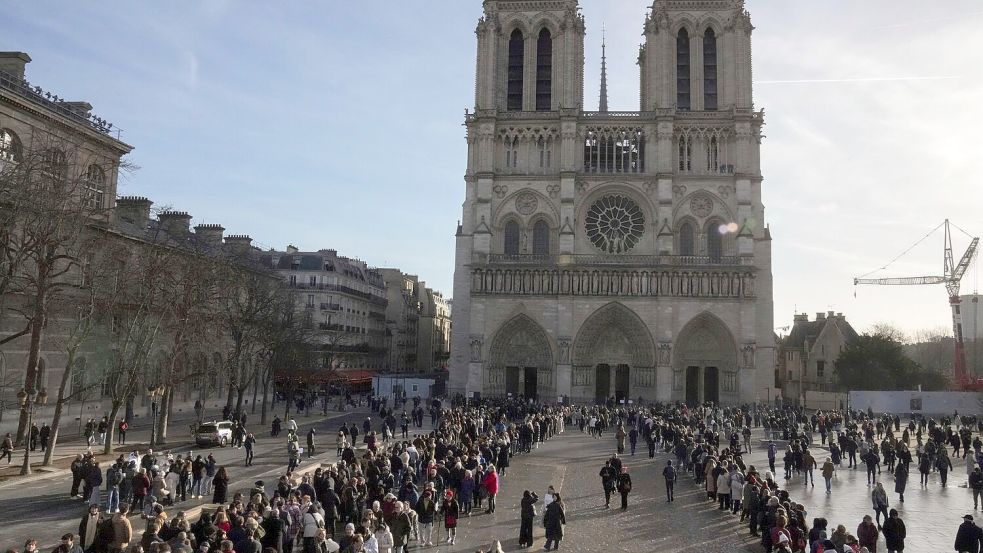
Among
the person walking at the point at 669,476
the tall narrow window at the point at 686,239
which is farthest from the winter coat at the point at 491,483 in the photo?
the tall narrow window at the point at 686,239

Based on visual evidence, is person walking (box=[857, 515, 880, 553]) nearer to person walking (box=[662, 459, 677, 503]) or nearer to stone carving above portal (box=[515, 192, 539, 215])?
person walking (box=[662, 459, 677, 503])

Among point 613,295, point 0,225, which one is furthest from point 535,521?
point 613,295

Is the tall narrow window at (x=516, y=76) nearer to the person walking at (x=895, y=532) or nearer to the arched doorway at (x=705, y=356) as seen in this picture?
the arched doorway at (x=705, y=356)

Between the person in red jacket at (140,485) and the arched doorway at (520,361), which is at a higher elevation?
the arched doorway at (520,361)

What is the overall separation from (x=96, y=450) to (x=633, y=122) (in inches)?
1573

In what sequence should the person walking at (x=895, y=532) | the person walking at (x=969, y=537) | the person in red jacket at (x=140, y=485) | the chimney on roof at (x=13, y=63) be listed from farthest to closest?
the chimney on roof at (x=13, y=63) → the person in red jacket at (x=140, y=485) → the person walking at (x=895, y=532) → the person walking at (x=969, y=537)

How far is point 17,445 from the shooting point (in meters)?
22.4

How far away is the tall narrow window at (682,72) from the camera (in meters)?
52.3

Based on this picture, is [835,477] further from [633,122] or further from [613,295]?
[633,122]

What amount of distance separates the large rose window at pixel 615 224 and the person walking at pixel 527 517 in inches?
1542

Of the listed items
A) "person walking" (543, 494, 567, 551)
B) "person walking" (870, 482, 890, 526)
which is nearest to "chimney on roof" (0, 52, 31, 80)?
"person walking" (543, 494, 567, 551)

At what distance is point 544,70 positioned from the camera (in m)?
53.2

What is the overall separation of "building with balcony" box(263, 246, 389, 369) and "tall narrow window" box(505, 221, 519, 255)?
1451cm

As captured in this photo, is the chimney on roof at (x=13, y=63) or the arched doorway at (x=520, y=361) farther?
the arched doorway at (x=520, y=361)
